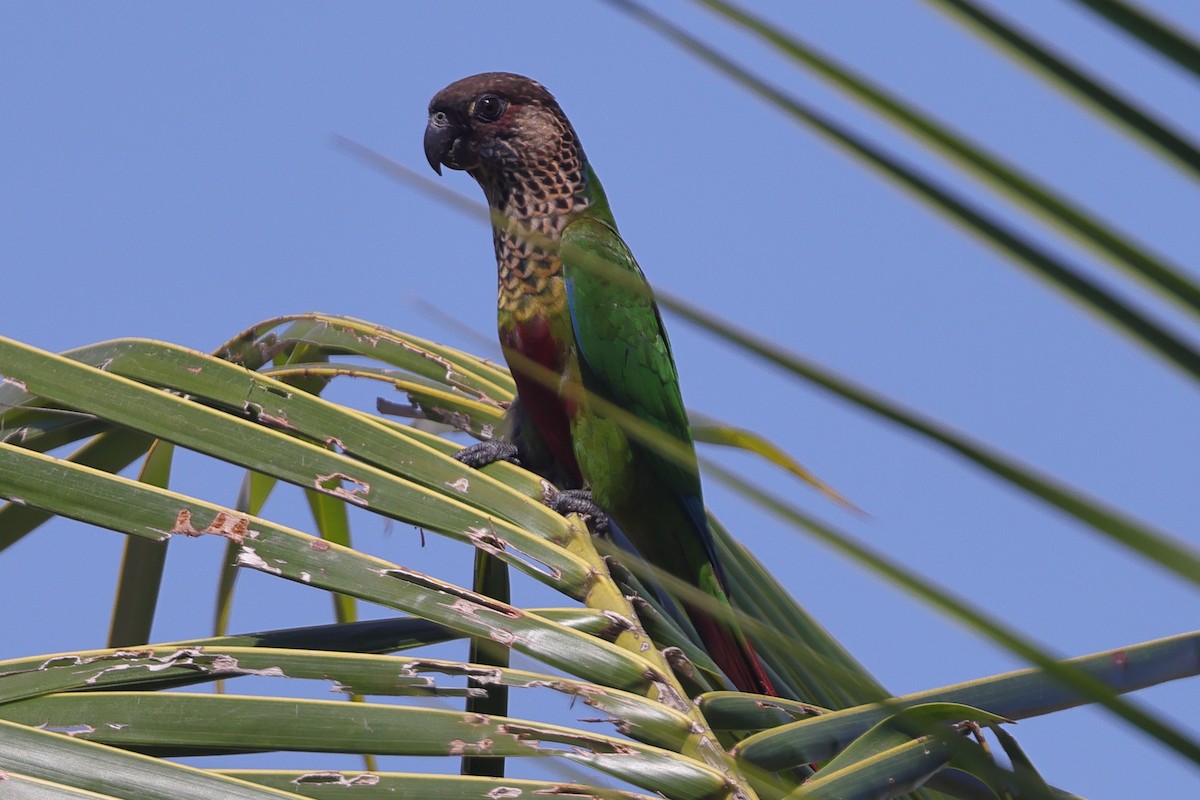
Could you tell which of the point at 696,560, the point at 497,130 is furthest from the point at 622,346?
the point at 497,130

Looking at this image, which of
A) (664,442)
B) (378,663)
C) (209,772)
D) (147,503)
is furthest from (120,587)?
(664,442)

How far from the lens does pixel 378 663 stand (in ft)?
3.94

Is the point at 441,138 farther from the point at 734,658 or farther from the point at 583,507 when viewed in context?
the point at 734,658

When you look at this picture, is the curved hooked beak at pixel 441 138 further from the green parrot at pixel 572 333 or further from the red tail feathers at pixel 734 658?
the red tail feathers at pixel 734 658

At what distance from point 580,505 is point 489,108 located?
1235 millimetres

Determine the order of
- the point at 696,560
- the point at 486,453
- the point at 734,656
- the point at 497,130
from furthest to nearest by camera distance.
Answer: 1. the point at 497,130
2. the point at 696,560
3. the point at 486,453
4. the point at 734,656

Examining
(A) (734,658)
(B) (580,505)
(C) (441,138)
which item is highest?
(C) (441,138)

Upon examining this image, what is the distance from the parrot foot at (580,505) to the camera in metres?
2.09

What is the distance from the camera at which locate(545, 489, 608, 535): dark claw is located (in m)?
2.16

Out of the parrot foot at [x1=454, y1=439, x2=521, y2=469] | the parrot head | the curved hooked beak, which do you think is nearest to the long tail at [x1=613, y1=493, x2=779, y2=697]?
the parrot foot at [x1=454, y1=439, x2=521, y2=469]

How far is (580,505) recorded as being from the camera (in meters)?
Result: 2.40

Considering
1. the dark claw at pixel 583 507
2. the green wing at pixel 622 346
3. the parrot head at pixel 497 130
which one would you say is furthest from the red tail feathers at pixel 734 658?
the parrot head at pixel 497 130

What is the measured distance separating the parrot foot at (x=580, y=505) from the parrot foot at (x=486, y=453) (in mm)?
123

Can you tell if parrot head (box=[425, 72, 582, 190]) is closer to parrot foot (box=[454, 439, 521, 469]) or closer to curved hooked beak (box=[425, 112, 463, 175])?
curved hooked beak (box=[425, 112, 463, 175])
